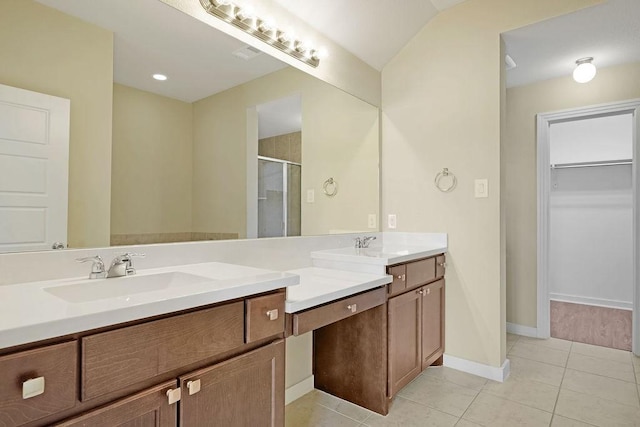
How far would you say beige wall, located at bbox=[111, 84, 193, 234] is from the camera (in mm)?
1407

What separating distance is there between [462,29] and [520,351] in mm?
2481

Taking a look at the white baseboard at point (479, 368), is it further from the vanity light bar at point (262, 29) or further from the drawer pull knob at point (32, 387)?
the drawer pull knob at point (32, 387)

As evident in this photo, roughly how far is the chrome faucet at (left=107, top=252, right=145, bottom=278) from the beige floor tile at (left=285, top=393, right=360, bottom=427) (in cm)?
116

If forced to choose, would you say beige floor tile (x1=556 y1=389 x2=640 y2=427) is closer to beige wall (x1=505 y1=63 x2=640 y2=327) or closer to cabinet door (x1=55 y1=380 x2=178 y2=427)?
beige wall (x1=505 y1=63 x2=640 y2=327)

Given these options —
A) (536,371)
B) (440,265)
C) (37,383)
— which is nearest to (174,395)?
(37,383)

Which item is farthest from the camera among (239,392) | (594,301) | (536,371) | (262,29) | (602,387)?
(594,301)

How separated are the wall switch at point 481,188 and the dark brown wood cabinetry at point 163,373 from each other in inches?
67.1

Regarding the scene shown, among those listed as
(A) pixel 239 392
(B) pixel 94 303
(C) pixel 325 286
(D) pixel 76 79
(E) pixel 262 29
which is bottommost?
(A) pixel 239 392

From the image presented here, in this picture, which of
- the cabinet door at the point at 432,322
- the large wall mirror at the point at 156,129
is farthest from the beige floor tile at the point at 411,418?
the large wall mirror at the point at 156,129

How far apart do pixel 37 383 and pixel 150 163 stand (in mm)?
970

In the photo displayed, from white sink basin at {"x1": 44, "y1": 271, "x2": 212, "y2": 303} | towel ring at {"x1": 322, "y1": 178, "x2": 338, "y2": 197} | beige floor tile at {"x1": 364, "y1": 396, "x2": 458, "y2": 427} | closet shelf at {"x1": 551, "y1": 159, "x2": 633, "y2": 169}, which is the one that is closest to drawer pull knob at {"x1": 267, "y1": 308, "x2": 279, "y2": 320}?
white sink basin at {"x1": 44, "y1": 271, "x2": 212, "y2": 303}

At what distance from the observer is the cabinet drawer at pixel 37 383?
702 millimetres

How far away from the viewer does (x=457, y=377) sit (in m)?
2.37

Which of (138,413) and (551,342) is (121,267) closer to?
(138,413)
